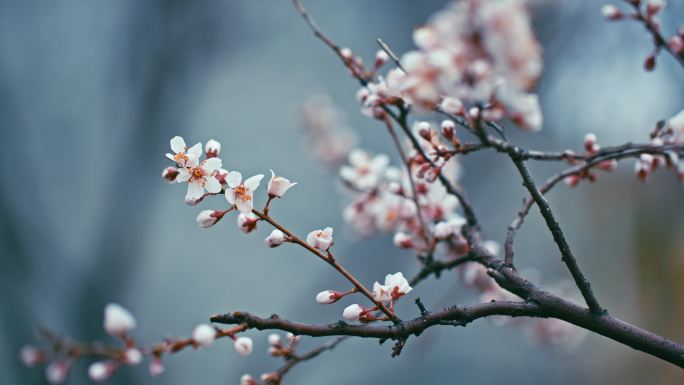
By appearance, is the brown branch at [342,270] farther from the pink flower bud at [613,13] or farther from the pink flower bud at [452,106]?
the pink flower bud at [613,13]

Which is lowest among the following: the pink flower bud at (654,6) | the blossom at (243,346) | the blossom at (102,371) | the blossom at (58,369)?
the blossom at (58,369)

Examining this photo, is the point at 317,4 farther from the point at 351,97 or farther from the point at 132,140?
the point at 132,140

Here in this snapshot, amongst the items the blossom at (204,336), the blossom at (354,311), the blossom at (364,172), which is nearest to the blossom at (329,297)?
the blossom at (354,311)

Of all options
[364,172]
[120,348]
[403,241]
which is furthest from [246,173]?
[120,348]

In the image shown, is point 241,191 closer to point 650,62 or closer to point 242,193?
point 242,193

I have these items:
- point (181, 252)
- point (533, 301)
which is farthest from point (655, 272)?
point (533, 301)

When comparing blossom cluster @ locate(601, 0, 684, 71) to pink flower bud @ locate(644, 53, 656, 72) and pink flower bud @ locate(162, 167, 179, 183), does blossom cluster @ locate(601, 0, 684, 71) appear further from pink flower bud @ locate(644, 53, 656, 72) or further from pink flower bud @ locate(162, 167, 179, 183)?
pink flower bud @ locate(162, 167, 179, 183)
